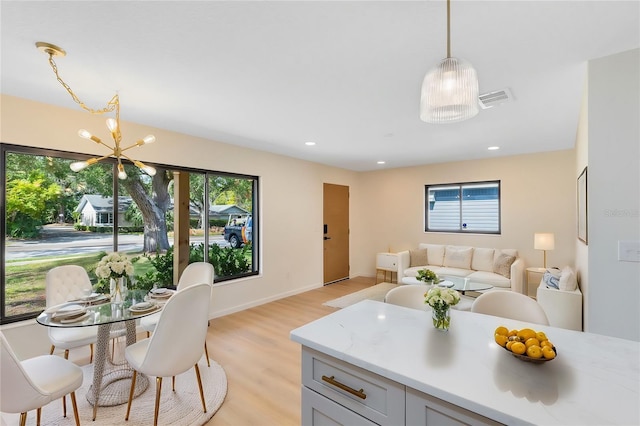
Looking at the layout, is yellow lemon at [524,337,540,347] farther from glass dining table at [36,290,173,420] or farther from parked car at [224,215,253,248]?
parked car at [224,215,253,248]

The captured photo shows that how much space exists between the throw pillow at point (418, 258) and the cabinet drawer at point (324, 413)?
4754 mm

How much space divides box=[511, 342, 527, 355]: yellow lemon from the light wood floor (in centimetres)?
160

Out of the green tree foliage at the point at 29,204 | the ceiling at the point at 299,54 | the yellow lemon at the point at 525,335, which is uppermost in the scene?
the ceiling at the point at 299,54

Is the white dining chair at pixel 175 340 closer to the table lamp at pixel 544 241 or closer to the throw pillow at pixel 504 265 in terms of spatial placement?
the throw pillow at pixel 504 265

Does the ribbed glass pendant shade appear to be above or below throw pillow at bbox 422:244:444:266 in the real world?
above

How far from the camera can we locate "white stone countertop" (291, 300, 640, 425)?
87 centimetres

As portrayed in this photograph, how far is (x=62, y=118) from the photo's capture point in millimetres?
2859

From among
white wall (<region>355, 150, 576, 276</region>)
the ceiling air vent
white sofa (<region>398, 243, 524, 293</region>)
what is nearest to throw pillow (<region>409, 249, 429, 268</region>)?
white sofa (<region>398, 243, 524, 293</region>)

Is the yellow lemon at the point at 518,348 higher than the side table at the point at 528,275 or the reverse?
higher

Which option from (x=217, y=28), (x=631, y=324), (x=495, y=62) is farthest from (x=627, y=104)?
(x=217, y=28)

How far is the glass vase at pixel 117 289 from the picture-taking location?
2.45 m

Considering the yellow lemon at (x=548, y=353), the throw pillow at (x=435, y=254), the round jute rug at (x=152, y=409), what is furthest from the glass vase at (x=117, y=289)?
the throw pillow at (x=435, y=254)

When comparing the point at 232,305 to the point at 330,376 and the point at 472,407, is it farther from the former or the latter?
the point at 472,407

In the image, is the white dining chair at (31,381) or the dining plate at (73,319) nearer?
the white dining chair at (31,381)
